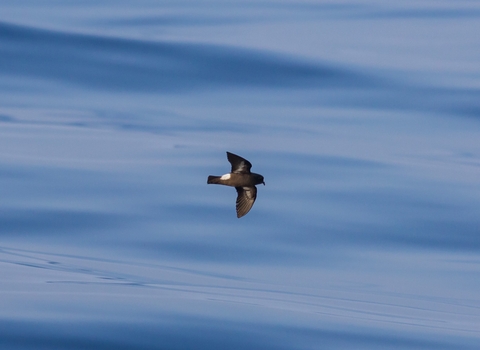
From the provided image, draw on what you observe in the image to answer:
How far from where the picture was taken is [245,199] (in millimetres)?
12047

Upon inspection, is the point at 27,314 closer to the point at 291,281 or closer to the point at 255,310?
the point at 255,310

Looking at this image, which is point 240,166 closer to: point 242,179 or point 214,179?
point 242,179

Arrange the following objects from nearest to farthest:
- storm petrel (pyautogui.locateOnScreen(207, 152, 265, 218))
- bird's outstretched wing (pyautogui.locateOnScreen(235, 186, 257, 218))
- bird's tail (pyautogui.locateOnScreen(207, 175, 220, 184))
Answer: bird's tail (pyautogui.locateOnScreen(207, 175, 220, 184)) → storm petrel (pyautogui.locateOnScreen(207, 152, 265, 218)) → bird's outstretched wing (pyautogui.locateOnScreen(235, 186, 257, 218))

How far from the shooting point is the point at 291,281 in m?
17.4

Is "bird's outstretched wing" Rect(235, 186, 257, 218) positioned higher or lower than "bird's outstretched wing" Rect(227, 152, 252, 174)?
lower

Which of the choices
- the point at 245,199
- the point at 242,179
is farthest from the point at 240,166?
the point at 245,199

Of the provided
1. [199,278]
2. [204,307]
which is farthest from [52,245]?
[204,307]

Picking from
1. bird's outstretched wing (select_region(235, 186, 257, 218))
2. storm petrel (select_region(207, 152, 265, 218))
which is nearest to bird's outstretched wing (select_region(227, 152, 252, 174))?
storm petrel (select_region(207, 152, 265, 218))

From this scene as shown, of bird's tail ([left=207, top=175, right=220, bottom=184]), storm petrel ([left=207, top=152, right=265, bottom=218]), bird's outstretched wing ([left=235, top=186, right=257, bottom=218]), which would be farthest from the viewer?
bird's outstretched wing ([left=235, top=186, right=257, bottom=218])

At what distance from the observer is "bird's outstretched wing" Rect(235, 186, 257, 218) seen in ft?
39.0

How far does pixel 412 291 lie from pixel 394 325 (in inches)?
138

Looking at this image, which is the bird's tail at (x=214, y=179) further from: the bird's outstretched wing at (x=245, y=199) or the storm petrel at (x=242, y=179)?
the bird's outstretched wing at (x=245, y=199)

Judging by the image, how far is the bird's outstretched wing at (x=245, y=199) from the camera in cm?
1189

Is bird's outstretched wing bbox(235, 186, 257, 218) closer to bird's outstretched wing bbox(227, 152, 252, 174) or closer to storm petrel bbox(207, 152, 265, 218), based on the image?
storm petrel bbox(207, 152, 265, 218)
